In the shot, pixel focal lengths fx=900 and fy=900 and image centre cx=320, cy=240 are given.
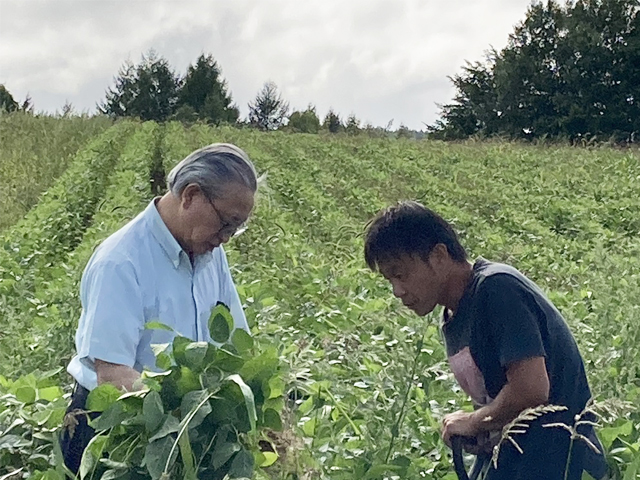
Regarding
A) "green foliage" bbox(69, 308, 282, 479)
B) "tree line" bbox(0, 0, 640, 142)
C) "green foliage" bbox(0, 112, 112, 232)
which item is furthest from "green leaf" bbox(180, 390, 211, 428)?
"tree line" bbox(0, 0, 640, 142)

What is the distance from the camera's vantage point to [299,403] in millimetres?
2502

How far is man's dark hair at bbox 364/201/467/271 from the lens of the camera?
2160 mm

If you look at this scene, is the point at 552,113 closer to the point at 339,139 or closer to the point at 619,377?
the point at 339,139

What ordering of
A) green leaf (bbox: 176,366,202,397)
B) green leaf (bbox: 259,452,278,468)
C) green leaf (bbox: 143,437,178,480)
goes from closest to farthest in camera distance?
green leaf (bbox: 143,437,178,480), green leaf (bbox: 176,366,202,397), green leaf (bbox: 259,452,278,468)

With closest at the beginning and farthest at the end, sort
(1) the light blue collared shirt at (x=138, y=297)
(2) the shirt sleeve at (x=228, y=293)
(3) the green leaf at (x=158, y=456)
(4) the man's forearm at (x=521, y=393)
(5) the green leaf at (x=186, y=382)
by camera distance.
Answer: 1. (3) the green leaf at (x=158, y=456)
2. (5) the green leaf at (x=186, y=382)
3. (4) the man's forearm at (x=521, y=393)
4. (1) the light blue collared shirt at (x=138, y=297)
5. (2) the shirt sleeve at (x=228, y=293)

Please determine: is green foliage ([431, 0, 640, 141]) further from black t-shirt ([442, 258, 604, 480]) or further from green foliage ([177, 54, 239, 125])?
black t-shirt ([442, 258, 604, 480])

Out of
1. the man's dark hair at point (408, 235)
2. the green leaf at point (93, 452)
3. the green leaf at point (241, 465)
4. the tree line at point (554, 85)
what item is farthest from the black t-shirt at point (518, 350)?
the tree line at point (554, 85)

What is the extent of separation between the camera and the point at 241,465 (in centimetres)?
165

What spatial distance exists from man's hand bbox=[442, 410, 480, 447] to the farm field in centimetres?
13

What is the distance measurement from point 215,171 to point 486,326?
0.83 m

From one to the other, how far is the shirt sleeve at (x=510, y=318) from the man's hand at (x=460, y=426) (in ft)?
0.59

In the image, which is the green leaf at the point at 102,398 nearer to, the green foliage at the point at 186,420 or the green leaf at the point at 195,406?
the green foliage at the point at 186,420

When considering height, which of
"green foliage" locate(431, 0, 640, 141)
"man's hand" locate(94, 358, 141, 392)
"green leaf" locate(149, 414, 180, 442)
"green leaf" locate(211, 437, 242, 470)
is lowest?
"green leaf" locate(211, 437, 242, 470)

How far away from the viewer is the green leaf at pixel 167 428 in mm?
1614
